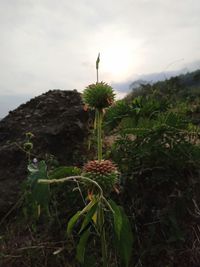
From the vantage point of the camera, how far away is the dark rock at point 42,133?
12.0 feet

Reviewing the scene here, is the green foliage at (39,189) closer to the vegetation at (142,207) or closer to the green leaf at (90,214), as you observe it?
the green leaf at (90,214)

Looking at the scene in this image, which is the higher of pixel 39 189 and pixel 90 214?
pixel 39 189

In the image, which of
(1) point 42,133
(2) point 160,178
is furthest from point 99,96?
(1) point 42,133

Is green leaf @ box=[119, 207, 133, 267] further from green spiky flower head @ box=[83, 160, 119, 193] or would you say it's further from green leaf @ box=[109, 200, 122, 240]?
green spiky flower head @ box=[83, 160, 119, 193]

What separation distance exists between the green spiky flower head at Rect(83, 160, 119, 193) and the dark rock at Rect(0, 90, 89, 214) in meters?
1.79

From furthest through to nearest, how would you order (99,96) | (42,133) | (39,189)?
(42,133)
(99,96)
(39,189)

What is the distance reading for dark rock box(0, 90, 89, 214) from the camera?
3648mm

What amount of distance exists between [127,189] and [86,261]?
32.3 inches

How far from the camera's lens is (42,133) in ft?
13.4

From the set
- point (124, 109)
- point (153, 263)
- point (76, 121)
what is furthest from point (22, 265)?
point (76, 121)

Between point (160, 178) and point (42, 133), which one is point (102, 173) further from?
point (42, 133)

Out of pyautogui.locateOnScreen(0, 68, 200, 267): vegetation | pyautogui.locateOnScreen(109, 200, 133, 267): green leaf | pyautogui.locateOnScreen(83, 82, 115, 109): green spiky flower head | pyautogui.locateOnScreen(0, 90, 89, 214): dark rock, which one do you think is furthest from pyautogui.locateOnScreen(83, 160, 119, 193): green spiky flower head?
pyautogui.locateOnScreen(0, 90, 89, 214): dark rock

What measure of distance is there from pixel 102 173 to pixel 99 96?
393 mm

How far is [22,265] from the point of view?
2660 mm
